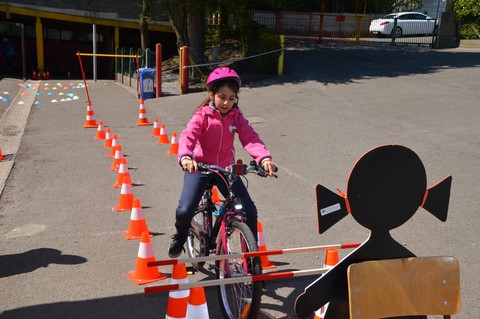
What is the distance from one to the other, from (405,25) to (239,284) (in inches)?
1212

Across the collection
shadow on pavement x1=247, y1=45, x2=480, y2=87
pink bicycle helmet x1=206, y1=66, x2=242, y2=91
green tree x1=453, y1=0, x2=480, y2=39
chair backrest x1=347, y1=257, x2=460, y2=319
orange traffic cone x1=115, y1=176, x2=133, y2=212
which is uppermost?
green tree x1=453, y1=0, x2=480, y2=39

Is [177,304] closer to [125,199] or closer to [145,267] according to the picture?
[145,267]

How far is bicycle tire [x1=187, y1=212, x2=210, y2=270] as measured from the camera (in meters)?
4.45

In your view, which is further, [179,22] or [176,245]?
[179,22]

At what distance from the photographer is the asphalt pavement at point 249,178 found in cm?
466

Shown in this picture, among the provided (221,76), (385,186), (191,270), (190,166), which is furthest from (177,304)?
(221,76)

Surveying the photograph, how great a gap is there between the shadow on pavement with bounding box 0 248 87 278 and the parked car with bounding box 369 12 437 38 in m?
27.8

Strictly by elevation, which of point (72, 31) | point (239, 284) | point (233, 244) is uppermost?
point (72, 31)

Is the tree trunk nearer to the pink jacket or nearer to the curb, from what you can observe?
the curb

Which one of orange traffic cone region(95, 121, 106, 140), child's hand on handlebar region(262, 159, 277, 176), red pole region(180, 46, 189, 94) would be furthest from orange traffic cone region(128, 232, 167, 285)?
red pole region(180, 46, 189, 94)

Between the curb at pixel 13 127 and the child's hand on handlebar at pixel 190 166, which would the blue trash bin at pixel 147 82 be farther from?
the child's hand on handlebar at pixel 190 166

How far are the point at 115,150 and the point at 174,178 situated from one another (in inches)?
65.6

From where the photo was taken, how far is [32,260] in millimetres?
5227

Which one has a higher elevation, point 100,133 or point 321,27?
point 321,27
